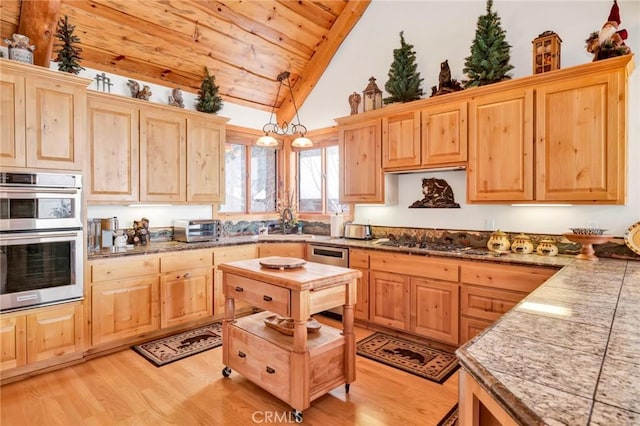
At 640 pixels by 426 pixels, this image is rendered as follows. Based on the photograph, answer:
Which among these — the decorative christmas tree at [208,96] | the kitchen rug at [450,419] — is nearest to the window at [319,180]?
the decorative christmas tree at [208,96]

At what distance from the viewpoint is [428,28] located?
13.2 ft

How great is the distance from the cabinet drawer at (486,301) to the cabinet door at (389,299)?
0.58 m

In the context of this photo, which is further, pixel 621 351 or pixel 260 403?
pixel 260 403

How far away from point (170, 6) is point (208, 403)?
151 inches

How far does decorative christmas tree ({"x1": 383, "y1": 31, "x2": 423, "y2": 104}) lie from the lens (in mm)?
3822

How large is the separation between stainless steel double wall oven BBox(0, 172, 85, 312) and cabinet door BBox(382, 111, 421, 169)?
3081mm

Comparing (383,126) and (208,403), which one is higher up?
(383,126)

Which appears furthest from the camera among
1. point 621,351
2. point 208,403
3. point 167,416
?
point 208,403

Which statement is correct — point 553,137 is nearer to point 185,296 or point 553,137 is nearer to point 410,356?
point 410,356

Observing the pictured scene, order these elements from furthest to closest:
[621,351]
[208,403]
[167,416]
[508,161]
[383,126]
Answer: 1. [383,126]
2. [508,161]
3. [208,403]
4. [167,416]
5. [621,351]

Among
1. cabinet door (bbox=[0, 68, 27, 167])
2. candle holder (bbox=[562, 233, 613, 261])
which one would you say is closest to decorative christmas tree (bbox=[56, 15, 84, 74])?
cabinet door (bbox=[0, 68, 27, 167])

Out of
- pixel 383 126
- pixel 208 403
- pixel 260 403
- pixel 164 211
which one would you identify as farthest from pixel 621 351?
pixel 164 211

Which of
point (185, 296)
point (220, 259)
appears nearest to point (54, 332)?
point (185, 296)

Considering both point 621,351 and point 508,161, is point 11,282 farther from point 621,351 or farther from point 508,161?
point 508,161
